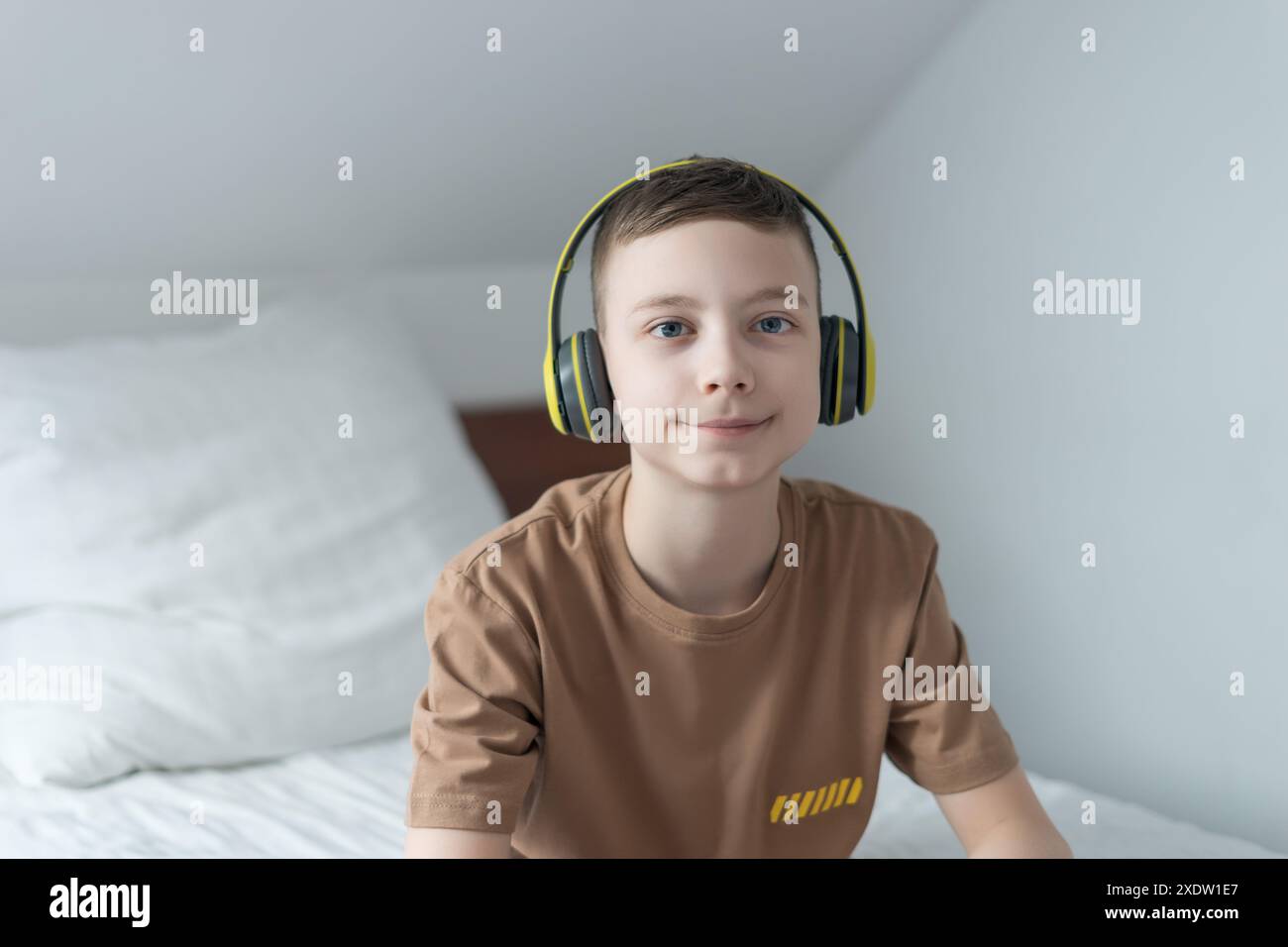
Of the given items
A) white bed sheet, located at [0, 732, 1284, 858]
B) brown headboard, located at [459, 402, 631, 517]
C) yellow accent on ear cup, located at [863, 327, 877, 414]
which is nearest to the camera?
yellow accent on ear cup, located at [863, 327, 877, 414]

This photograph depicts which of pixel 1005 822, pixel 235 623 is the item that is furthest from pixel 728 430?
pixel 235 623

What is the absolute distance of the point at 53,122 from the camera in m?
1.54

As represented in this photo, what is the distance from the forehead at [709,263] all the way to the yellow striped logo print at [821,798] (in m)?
0.43

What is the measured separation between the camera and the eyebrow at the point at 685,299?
0.90 metres

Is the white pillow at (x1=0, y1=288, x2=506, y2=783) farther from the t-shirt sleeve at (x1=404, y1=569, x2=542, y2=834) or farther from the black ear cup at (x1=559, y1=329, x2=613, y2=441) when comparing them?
the black ear cup at (x1=559, y1=329, x2=613, y2=441)

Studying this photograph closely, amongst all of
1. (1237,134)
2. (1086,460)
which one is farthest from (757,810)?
(1237,134)

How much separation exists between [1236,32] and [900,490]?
0.88 m

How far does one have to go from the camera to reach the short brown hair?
914 mm

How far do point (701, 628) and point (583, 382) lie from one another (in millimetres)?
221

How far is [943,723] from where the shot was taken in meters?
1.03

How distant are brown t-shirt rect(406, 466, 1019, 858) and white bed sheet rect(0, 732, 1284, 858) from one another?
0.24 m
